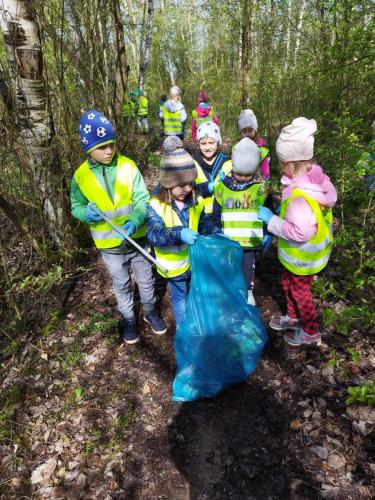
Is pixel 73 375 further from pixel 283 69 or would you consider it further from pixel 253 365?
pixel 283 69

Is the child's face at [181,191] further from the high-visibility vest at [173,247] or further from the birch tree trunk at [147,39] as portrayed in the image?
the birch tree trunk at [147,39]

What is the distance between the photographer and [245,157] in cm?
271

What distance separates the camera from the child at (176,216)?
232cm

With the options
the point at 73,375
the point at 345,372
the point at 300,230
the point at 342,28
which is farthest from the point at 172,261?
the point at 342,28

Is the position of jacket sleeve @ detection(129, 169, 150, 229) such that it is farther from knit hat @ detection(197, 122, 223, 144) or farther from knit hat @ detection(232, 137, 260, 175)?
knit hat @ detection(197, 122, 223, 144)

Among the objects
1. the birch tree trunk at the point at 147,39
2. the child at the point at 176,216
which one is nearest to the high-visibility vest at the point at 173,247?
the child at the point at 176,216

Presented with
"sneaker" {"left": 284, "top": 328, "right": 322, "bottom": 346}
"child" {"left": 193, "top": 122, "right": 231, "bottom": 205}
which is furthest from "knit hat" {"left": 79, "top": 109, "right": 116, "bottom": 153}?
"sneaker" {"left": 284, "top": 328, "right": 322, "bottom": 346}

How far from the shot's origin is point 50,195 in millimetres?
3570

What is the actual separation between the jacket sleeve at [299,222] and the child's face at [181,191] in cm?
78

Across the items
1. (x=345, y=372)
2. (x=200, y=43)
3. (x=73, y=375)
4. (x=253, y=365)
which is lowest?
(x=73, y=375)

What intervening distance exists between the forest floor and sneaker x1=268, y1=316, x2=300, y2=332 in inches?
3.6

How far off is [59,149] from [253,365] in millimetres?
3080

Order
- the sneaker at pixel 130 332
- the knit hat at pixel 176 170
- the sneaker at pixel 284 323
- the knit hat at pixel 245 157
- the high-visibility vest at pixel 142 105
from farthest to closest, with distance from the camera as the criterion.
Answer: the high-visibility vest at pixel 142 105
the sneaker at pixel 130 332
the sneaker at pixel 284 323
the knit hat at pixel 245 157
the knit hat at pixel 176 170

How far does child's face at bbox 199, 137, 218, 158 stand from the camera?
3.79m
